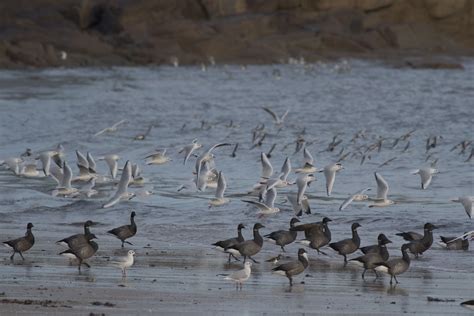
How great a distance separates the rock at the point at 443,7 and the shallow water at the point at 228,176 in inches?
714

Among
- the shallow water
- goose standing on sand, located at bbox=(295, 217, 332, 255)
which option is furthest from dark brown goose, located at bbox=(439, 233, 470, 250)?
goose standing on sand, located at bbox=(295, 217, 332, 255)

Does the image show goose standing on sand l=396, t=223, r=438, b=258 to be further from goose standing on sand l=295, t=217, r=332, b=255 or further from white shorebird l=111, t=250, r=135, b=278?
white shorebird l=111, t=250, r=135, b=278

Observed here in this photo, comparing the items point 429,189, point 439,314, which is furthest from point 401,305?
point 429,189

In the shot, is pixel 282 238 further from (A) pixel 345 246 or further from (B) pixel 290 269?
(B) pixel 290 269

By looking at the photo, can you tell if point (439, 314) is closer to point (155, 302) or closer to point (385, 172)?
point (155, 302)

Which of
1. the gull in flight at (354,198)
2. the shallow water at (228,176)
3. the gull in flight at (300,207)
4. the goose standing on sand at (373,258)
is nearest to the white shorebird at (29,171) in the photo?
the shallow water at (228,176)

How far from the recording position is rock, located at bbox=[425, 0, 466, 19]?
57.9m

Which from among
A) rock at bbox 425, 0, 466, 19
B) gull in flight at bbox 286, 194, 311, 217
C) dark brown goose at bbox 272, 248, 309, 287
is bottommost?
dark brown goose at bbox 272, 248, 309, 287

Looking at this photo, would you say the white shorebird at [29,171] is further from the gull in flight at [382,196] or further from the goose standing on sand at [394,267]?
the goose standing on sand at [394,267]

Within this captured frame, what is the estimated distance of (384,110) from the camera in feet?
95.8

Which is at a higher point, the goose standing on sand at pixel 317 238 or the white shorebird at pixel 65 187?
the white shorebird at pixel 65 187

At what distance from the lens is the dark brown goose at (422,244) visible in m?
11.5

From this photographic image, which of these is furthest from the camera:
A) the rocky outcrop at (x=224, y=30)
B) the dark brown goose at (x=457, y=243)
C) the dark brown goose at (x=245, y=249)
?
the rocky outcrop at (x=224, y=30)

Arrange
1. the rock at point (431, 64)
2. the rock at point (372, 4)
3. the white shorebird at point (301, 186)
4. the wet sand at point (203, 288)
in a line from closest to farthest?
the wet sand at point (203, 288) < the white shorebird at point (301, 186) < the rock at point (431, 64) < the rock at point (372, 4)
